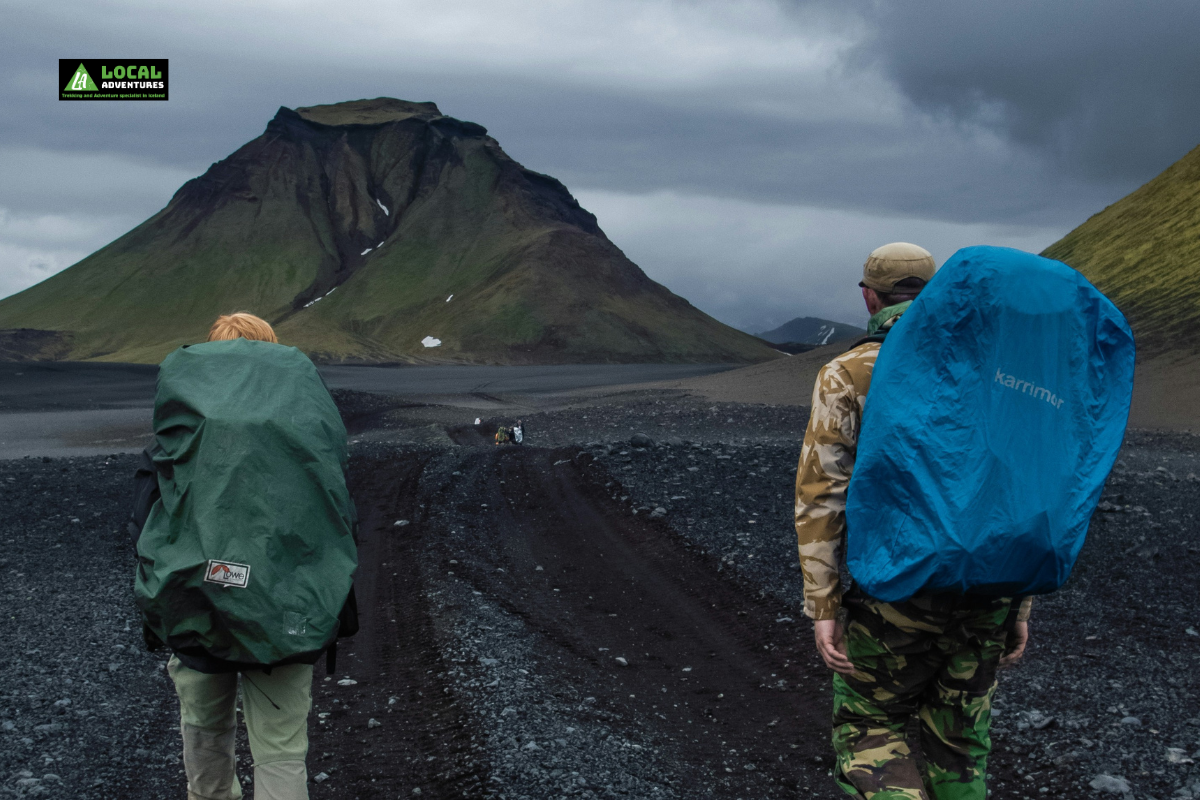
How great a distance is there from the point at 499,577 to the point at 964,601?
6.52 m

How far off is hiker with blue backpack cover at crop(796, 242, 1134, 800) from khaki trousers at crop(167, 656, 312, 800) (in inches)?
67.9

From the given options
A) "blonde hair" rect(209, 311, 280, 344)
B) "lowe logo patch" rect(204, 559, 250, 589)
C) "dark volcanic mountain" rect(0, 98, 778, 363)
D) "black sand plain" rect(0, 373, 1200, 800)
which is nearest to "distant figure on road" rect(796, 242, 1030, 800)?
"lowe logo patch" rect(204, 559, 250, 589)

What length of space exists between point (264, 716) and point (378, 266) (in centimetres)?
14380

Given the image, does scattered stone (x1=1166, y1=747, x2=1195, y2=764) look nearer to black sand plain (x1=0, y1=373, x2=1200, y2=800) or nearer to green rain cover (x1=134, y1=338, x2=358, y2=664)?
black sand plain (x1=0, y1=373, x2=1200, y2=800)

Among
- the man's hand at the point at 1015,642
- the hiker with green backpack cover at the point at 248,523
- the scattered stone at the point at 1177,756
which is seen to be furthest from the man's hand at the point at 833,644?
the scattered stone at the point at 1177,756

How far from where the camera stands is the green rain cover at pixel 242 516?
277 cm

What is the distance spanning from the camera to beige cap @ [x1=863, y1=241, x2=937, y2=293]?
2.98m

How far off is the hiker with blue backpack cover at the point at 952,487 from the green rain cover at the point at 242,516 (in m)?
1.51

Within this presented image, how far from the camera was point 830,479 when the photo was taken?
9.03ft

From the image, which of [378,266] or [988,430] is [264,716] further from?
[378,266]

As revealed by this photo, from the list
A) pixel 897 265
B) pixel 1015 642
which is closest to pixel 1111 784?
pixel 1015 642

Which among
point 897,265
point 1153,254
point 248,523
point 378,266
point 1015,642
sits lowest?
point 1015,642

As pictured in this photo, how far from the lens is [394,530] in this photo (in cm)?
1062

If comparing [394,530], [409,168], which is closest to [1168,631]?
[394,530]
